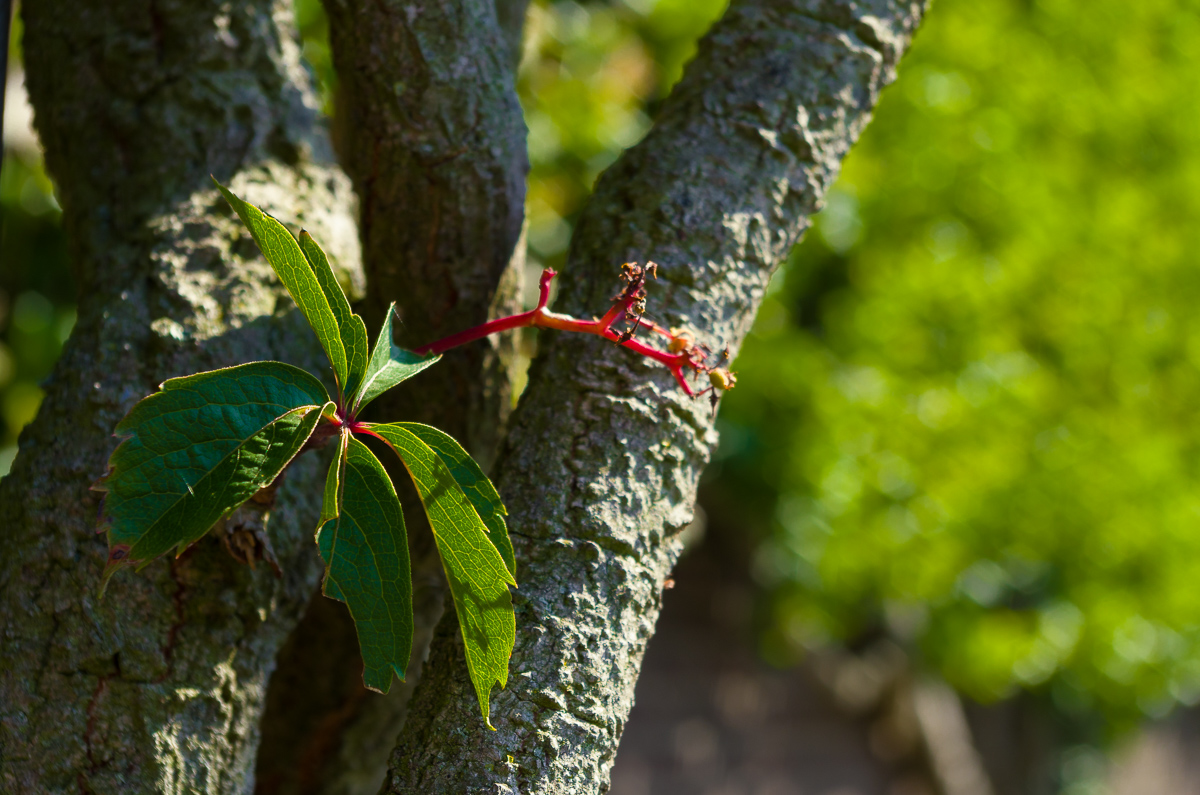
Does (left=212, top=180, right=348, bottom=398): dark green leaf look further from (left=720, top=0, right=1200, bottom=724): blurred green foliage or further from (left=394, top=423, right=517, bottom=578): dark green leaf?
(left=720, top=0, right=1200, bottom=724): blurred green foliage

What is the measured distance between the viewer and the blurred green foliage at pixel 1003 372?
9.55 feet

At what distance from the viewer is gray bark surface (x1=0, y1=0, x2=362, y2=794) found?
66cm

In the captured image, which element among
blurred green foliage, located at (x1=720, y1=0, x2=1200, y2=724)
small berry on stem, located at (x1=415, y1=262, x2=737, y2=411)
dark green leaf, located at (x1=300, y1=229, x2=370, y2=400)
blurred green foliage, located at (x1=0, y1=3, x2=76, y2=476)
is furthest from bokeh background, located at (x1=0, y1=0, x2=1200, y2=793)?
dark green leaf, located at (x1=300, y1=229, x2=370, y2=400)

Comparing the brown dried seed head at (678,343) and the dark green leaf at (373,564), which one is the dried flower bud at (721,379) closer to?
the brown dried seed head at (678,343)

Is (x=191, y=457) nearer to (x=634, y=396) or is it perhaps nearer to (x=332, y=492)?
(x=332, y=492)

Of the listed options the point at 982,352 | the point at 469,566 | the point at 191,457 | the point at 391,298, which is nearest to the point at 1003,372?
the point at 982,352

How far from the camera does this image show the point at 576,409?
2.41 feet

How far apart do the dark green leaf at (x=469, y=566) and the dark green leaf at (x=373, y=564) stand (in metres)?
0.02

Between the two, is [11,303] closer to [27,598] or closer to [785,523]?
[27,598]

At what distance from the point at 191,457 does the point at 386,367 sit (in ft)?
0.42

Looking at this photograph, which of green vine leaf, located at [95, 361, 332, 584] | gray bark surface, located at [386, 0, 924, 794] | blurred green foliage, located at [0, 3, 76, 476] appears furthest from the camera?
blurred green foliage, located at [0, 3, 76, 476]

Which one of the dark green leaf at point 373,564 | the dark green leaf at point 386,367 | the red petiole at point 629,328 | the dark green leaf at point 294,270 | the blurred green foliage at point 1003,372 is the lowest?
the dark green leaf at point 373,564

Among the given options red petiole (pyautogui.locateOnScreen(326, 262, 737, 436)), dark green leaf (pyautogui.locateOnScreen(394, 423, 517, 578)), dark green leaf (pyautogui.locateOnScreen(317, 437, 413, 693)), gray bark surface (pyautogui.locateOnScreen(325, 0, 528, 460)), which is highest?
gray bark surface (pyautogui.locateOnScreen(325, 0, 528, 460))

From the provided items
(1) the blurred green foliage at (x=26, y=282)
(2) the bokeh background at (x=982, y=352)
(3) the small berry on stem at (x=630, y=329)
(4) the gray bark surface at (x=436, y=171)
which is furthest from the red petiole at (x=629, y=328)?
(2) the bokeh background at (x=982, y=352)
